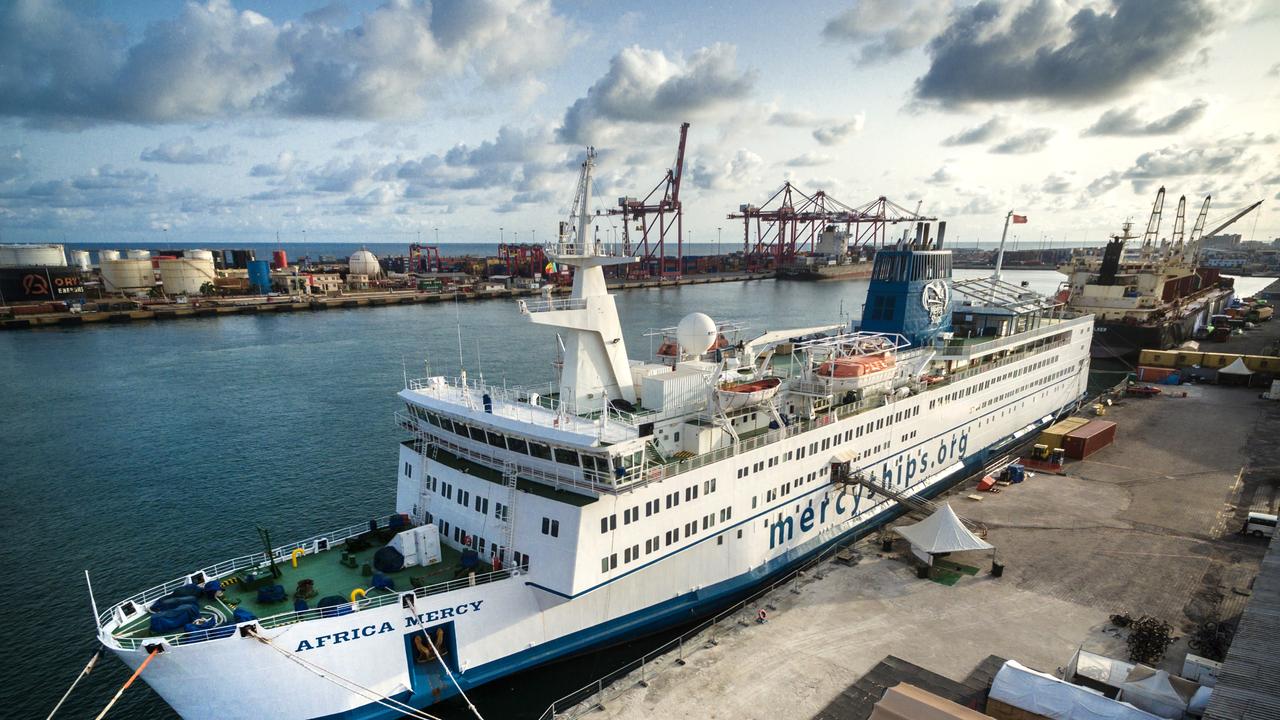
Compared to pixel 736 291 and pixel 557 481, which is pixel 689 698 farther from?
pixel 736 291

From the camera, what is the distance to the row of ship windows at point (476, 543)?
16.7 metres

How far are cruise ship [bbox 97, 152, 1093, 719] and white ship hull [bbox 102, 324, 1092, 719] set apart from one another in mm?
51

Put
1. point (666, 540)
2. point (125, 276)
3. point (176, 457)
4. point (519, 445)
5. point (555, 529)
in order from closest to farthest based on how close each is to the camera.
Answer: point (555, 529), point (519, 445), point (666, 540), point (176, 457), point (125, 276)

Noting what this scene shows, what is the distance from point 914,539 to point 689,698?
1061cm

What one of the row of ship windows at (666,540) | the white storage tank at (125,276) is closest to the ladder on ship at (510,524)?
the row of ship windows at (666,540)

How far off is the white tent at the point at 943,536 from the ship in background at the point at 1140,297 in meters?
47.7

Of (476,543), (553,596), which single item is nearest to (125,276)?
(476,543)

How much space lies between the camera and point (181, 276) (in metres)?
108

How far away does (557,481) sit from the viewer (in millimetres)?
16547

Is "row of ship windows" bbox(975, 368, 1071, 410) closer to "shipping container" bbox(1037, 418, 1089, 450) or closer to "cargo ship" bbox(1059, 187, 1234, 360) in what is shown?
"shipping container" bbox(1037, 418, 1089, 450)

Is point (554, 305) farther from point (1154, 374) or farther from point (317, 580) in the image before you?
point (1154, 374)

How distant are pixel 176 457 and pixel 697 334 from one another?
107ft

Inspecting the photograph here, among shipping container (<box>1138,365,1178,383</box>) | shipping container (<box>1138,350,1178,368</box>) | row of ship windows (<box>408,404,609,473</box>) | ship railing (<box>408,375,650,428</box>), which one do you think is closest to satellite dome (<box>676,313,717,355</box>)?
ship railing (<box>408,375,650,428</box>)

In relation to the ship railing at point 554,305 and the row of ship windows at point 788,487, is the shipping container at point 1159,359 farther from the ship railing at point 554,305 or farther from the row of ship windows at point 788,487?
the ship railing at point 554,305
